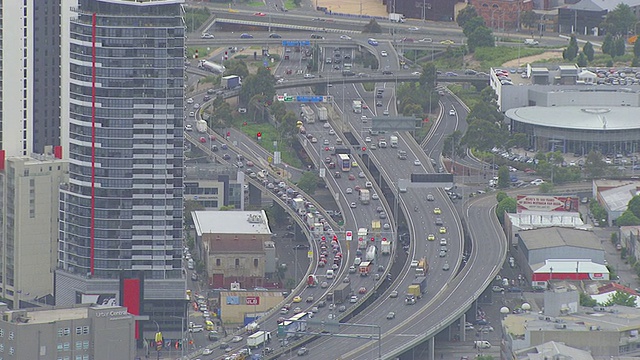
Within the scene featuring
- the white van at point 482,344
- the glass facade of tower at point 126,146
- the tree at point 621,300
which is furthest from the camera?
the tree at point 621,300

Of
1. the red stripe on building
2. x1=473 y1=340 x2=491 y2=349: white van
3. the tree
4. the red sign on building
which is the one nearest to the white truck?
the red sign on building

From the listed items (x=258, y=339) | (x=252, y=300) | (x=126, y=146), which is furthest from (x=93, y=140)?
(x=258, y=339)

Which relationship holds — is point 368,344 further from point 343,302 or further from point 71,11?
point 71,11

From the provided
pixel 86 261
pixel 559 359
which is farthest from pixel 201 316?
pixel 559 359

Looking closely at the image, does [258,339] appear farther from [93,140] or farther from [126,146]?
[93,140]

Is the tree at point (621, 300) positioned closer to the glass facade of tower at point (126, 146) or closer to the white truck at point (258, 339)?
the white truck at point (258, 339)

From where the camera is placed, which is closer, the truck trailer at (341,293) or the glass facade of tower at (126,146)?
the glass facade of tower at (126,146)

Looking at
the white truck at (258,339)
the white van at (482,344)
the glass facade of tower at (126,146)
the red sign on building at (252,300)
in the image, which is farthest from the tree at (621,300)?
the glass facade of tower at (126,146)
